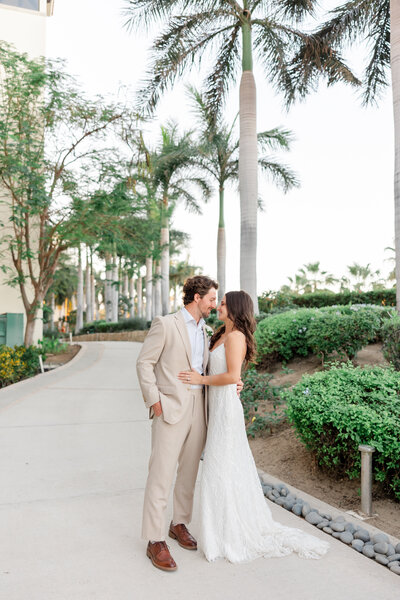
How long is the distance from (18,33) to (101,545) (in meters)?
13.8

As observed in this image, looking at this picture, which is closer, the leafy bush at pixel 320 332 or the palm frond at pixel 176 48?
the leafy bush at pixel 320 332

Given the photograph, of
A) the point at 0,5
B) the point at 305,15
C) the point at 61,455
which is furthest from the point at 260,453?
the point at 0,5

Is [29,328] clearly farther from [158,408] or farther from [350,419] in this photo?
[158,408]

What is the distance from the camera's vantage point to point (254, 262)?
1123 centimetres

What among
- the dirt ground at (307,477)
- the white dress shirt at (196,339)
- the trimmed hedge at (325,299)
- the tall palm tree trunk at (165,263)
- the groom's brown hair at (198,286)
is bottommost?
the dirt ground at (307,477)

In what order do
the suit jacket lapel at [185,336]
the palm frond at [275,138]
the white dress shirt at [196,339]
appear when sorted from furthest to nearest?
the palm frond at [275,138], the white dress shirt at [196,339], the suit jacket lapel at [185,336]

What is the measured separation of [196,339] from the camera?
10.3ft

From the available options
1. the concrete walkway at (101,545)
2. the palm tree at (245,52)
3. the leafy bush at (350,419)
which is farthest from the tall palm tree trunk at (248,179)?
the leafy bush at (350,419)

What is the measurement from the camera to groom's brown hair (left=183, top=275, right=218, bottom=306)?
9.98ft

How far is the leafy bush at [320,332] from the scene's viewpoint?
685cm

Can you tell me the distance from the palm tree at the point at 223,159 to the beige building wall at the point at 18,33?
5.66m

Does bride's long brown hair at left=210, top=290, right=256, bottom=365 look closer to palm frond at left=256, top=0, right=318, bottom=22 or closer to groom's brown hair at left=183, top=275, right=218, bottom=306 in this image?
groom's brown hair at left=183, top=275, right=218, bottom=306

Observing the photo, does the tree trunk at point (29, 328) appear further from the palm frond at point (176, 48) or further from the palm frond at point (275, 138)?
the palm frond at point (275, 138)

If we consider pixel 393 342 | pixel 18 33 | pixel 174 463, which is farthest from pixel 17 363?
pixel 18 33
